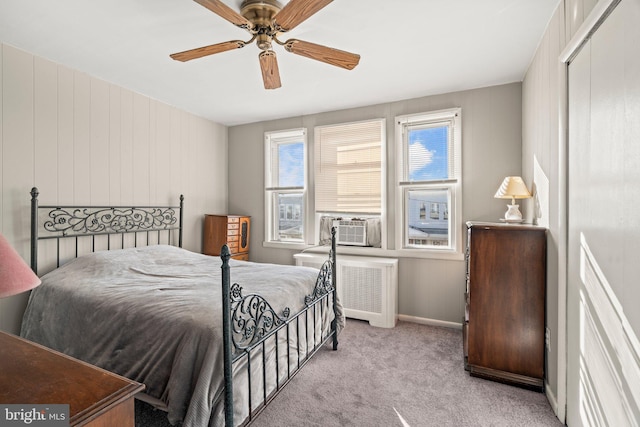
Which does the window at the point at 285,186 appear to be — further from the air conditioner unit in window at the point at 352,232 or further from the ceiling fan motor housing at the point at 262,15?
the ceiling fan motor housing at the point at 262,15

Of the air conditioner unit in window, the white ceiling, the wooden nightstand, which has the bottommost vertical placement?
the wooden nightstand

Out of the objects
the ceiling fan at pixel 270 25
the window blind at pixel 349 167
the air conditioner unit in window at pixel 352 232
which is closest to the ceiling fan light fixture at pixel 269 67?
the ceiling fan at pixel 270 25

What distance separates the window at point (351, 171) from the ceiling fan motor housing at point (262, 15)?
206 centimetres

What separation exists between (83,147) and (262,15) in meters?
2.26

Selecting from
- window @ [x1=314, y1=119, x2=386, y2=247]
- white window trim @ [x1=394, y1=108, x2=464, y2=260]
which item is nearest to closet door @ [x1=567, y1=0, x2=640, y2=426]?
white window trim @ [x1=394, y1=108, x2=464, y2=260]

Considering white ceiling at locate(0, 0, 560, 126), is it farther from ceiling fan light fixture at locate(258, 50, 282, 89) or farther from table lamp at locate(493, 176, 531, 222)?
table lamp at locate(493, 176, 531, 222)

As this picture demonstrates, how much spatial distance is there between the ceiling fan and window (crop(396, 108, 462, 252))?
67.7 inches

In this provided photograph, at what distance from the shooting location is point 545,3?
76.4 inches

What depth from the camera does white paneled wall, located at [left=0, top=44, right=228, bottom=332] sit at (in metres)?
2.44

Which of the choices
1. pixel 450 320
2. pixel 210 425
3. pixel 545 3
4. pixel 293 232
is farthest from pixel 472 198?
pixel 210 425

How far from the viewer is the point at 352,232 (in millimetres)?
3889

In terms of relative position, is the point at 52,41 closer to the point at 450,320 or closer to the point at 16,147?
the point at 16,147

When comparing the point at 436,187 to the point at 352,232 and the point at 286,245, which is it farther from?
the point at 286,245

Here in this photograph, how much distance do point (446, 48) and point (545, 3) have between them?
0.67 m
